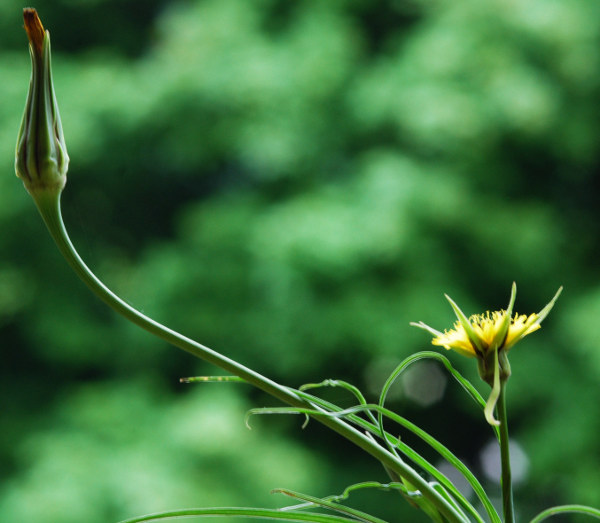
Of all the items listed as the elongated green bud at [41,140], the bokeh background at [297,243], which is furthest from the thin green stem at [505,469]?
the bokeh background at [297,243]

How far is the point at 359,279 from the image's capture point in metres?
1.42

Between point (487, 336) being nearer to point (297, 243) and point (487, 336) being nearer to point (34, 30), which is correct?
point (34, 30)

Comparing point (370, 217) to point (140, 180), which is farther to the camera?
point (140, 180)

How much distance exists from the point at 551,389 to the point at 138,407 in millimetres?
809

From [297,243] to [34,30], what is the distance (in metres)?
1.14

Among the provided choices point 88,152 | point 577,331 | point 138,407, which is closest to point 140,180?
point 88,152

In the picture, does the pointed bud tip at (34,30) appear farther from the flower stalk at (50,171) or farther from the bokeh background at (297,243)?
the bokeh background at (297,243)

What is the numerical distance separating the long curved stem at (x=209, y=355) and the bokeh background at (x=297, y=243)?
1.11 meters

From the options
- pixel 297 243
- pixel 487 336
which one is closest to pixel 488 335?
pixel 487 336

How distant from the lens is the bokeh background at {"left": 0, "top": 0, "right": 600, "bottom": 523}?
4.36 feet

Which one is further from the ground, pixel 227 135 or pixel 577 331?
pixel 227 135

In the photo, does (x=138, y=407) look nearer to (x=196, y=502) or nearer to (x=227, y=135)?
(x=196, y=502)

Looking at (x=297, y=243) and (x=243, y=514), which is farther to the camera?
(x=297, y=243)

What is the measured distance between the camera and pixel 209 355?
0.16 meters
